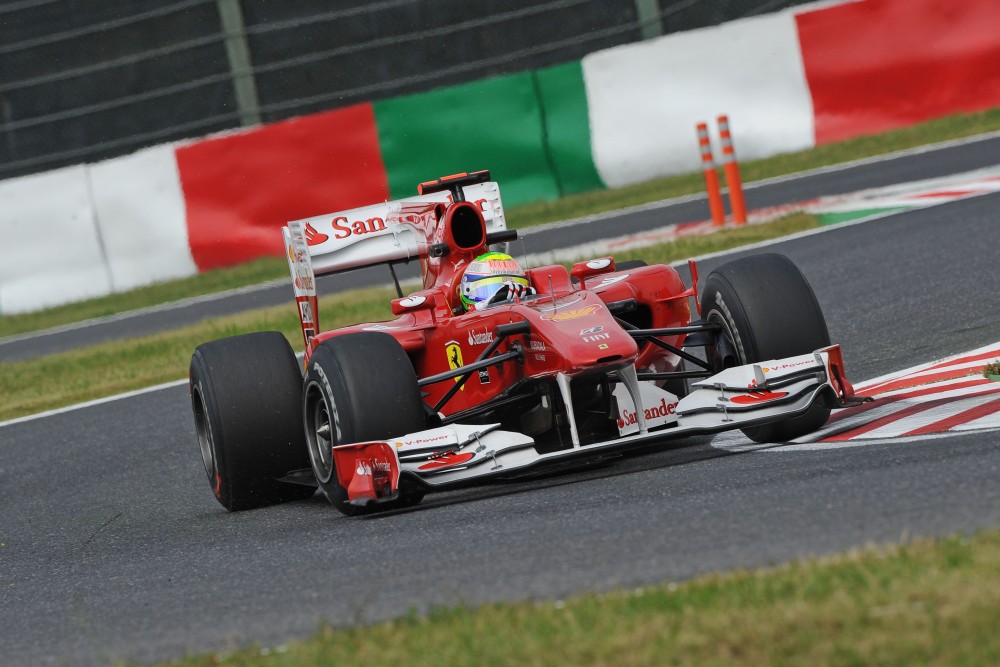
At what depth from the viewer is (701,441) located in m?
7.11

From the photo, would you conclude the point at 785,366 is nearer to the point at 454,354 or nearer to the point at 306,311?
the point at 454,354

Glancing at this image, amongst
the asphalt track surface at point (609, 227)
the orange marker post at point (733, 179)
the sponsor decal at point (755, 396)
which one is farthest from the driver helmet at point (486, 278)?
the asphalt track surface at point (609, 227)

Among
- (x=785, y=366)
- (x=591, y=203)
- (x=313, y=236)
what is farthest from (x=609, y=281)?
(x=591, y=203)

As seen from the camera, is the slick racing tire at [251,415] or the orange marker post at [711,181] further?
the orange marker post at [711,181]

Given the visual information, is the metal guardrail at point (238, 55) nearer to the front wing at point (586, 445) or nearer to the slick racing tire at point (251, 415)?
the slick racing tire at point (251, 415)

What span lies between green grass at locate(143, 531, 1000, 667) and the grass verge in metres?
8.05

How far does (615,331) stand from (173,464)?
354cm

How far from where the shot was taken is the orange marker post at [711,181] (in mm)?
14359

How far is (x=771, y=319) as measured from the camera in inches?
265

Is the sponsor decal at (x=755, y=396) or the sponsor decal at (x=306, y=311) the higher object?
the sponsor decal at (x=306, y=311)

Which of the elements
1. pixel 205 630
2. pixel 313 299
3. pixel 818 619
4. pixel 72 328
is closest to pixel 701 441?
pixel 313 299

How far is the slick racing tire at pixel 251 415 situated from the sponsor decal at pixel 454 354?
0.73m

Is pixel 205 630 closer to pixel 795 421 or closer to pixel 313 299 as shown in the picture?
pixel 795 421

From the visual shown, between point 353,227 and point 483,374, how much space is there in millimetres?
1526
